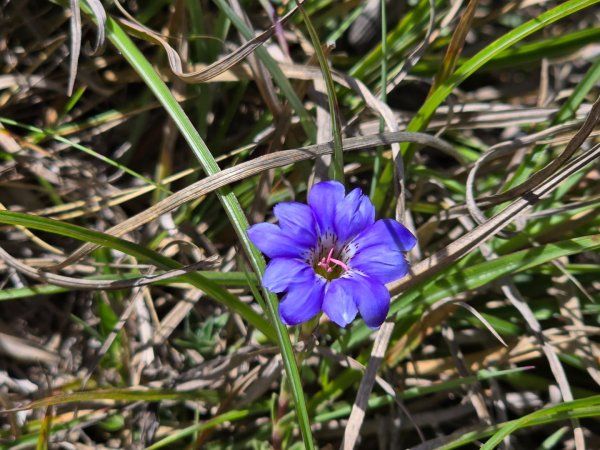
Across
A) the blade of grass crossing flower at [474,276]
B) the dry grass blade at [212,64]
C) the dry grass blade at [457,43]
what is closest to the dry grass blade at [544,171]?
the blade of grass crossing flower at [474,276]

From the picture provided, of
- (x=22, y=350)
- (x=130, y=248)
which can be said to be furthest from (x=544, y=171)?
(x=22, y=350)

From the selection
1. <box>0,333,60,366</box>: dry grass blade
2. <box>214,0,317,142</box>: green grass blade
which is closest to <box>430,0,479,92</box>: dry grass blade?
<box>214,0,317,142</box>: green grass blade

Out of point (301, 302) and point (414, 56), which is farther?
point (414, 56)

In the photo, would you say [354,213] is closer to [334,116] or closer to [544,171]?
[334,116]

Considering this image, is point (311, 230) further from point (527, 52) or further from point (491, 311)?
point (527, 52)

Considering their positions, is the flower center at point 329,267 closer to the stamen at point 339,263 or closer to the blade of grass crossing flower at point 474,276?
the stamen at point 339,263
